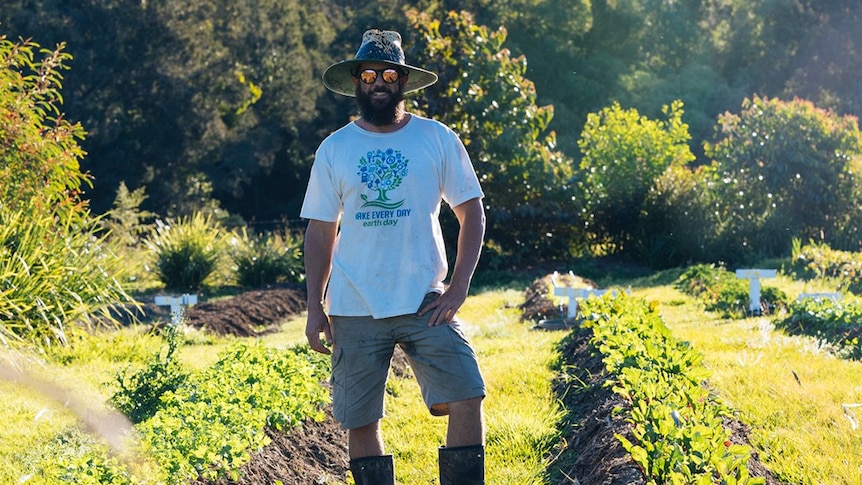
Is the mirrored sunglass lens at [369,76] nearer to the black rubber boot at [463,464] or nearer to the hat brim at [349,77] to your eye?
the hat brim at [349,77]

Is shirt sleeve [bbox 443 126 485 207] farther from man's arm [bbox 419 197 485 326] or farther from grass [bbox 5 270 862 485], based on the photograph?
grass [bbox 5 270 862 485]

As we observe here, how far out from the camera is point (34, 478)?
19.0ft

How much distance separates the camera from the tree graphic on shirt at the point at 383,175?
5.04 meters

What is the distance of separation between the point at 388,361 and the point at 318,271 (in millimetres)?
502

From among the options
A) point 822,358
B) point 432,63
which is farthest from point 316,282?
point 432,63

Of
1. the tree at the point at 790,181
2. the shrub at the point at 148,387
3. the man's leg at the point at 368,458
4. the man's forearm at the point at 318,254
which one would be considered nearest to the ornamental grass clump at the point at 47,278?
the shrub at the point at 148,387

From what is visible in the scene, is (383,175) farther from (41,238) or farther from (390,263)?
(41,238)

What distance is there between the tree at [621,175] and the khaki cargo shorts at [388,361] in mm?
17098

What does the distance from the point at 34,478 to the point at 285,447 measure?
4.83ft

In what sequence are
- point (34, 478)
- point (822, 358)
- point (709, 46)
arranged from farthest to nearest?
point (709, 46) < point (822, 358) < point (34, 478)

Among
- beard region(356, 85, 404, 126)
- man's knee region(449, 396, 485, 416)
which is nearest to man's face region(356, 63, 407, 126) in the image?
beard region(356, 85, 404, 126)

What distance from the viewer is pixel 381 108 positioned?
5141 mm

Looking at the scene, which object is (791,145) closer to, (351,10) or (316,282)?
(316,282)

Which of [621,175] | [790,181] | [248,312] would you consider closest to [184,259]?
[248,312]
